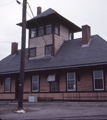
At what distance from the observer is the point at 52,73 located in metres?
17.9

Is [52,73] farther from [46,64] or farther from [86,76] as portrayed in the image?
[86,76]

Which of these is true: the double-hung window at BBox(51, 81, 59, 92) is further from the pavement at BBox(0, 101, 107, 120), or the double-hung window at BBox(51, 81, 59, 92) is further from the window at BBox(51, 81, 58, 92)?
the pavement at BBox(0, 101, 107, 120)

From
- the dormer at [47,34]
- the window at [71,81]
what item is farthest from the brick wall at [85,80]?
the dormer at [47,34]

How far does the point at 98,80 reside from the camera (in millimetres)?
15750

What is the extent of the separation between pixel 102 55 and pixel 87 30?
4625mm

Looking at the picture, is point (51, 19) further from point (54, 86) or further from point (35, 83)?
point (54, 86)

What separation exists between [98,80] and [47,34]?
8.48m

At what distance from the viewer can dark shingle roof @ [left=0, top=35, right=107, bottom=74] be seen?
15.7m

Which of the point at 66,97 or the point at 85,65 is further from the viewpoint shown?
the point at 66,97

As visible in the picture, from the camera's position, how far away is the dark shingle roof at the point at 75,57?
15.7 m

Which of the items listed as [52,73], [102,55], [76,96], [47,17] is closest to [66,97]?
[76,96]

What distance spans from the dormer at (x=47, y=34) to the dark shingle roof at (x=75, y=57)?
82cm

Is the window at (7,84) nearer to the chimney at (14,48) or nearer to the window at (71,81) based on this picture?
the chimney at (14,48)

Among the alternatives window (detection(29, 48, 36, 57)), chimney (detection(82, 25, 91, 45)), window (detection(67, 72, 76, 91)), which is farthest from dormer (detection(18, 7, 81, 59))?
window (detection(67, 72, 76, 91))
